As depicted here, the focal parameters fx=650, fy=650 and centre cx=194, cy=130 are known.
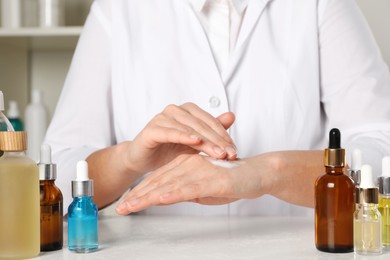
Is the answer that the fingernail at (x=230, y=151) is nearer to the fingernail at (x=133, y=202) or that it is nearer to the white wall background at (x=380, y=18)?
the fingernail at (x=133, y=202)

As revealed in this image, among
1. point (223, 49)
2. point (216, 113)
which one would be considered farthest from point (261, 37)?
point (216, 113)

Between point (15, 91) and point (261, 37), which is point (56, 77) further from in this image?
point (261, 37)

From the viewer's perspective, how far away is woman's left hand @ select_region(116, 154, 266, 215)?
0.89 metres

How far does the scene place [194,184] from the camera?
0.90 meters

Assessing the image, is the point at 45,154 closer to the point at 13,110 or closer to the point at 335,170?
the point at 335,170

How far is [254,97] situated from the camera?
1339 mm

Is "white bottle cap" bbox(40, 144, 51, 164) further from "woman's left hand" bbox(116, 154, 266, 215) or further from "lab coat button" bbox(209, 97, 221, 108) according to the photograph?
"lab coat button" bbox(209, 97, 221, 108)

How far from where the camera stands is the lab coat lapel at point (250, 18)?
134cm

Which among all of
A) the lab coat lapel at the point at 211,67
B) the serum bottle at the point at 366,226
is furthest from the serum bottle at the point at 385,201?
the lab coat lapel at the point at 211,67

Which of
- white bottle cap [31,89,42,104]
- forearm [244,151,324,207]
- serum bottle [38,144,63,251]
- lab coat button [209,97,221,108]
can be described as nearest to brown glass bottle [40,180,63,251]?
serum bottle [38,144,63,251]

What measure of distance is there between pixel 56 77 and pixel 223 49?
118cm

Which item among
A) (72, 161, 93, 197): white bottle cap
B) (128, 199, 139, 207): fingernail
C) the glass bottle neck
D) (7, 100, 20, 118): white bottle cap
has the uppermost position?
(7, 100, 20, 118): white bottle cap

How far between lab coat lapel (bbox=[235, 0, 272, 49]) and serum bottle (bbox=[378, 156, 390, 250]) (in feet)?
1.86

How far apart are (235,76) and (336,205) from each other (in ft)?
1.82
